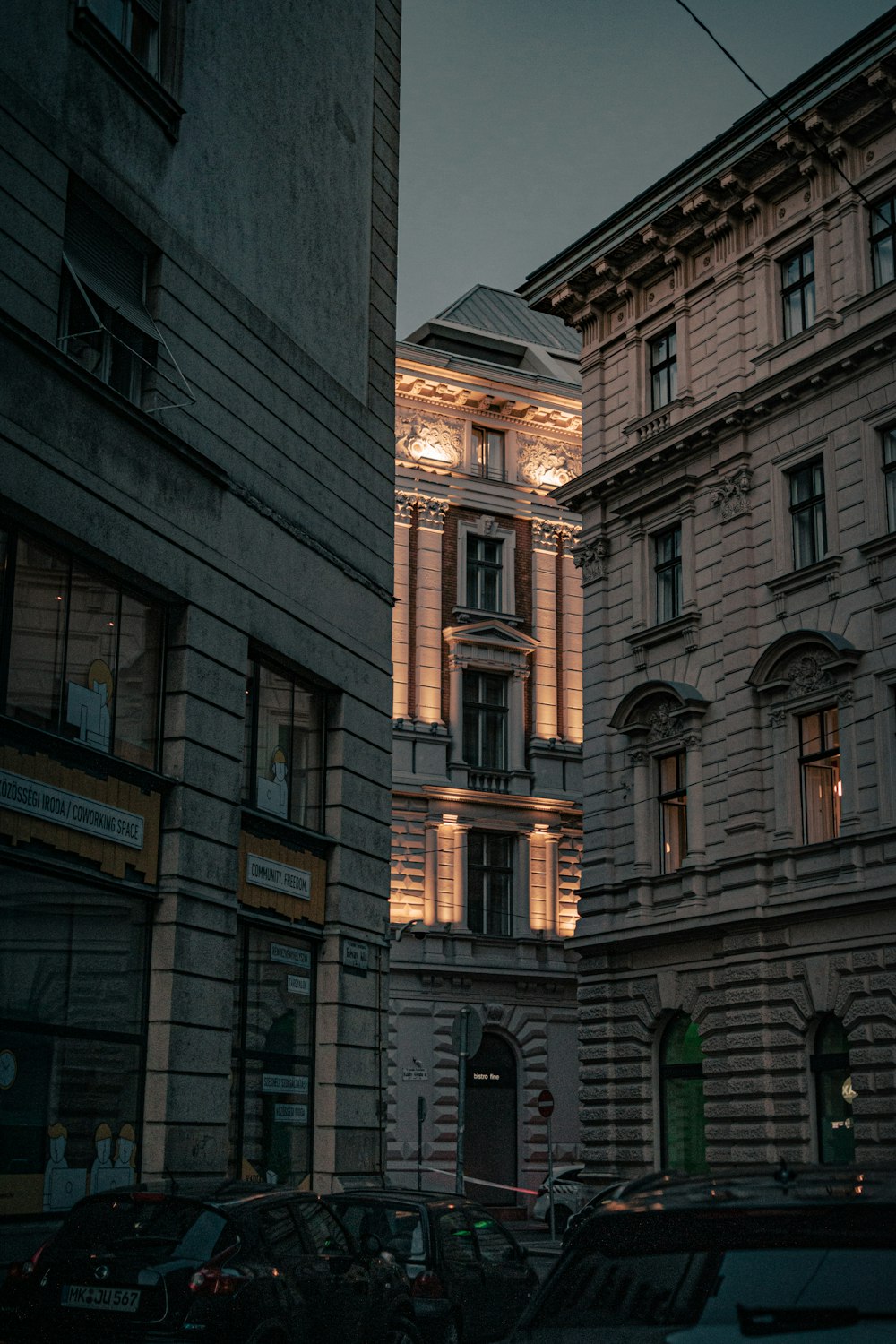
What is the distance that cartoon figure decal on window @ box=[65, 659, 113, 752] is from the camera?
15.3m

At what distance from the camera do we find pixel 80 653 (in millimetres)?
15516

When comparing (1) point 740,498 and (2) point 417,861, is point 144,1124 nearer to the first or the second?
(1) point 740,498

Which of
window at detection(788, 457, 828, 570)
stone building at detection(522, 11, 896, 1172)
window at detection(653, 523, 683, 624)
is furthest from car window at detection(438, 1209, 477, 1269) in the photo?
window at detection(653, 523, 683, 624)

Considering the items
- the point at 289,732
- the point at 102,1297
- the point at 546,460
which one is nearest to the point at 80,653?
the point at 289,732

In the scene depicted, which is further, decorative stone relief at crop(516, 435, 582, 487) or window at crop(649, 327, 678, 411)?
decorative stone relief at crop(516, 435, 582, 487)

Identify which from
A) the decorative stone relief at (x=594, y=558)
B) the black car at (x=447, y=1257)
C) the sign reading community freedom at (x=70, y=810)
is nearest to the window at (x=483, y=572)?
the decorative stone relief at (x=594, y=558)

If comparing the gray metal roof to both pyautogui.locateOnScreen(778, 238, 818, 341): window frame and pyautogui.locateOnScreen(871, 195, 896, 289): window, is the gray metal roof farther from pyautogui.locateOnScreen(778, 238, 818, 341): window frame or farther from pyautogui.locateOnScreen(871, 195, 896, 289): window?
pyautogui.locateOnScreen(871, 195, 896, 289): window

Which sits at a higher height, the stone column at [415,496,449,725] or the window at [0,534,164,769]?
the stone column at [415,496,449,725]

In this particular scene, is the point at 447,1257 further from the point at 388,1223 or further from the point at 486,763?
the point at 486,763

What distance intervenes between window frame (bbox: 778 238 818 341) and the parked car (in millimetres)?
26548

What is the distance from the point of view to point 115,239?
16.8 meters

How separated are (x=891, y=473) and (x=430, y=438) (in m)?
20.8

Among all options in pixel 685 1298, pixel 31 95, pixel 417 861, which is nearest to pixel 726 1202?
pixel 685 1298

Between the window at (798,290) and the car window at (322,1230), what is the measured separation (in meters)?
22.0
